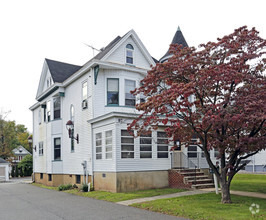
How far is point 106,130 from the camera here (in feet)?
54.4

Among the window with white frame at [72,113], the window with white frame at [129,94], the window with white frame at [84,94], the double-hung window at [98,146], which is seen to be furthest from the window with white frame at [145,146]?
the window with white frame at [72,113]

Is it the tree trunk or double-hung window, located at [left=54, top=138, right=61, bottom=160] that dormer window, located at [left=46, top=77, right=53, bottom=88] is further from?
the tree trunk

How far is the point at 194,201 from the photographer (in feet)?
38.0

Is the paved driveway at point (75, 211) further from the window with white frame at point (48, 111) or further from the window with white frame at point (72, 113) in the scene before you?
the window with white frame at point (48, 111)

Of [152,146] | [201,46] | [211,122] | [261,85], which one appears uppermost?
[201,46]

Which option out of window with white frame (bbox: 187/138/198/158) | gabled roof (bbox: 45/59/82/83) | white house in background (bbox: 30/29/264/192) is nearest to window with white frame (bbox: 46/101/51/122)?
white house in background (bbox: 30/29/264/192)

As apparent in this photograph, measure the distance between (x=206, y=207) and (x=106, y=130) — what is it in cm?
769

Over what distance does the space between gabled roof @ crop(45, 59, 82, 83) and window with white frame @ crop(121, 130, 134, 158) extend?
10.1 metres

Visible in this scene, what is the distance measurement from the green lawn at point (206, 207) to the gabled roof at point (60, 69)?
15.3 metres

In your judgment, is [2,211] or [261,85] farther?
[2,211]

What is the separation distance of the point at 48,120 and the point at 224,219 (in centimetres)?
1908

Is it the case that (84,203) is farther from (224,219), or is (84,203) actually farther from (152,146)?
(224,219)

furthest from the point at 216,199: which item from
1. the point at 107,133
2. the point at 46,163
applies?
the point at 46,163

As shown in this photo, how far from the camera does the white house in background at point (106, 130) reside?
1595 cm
